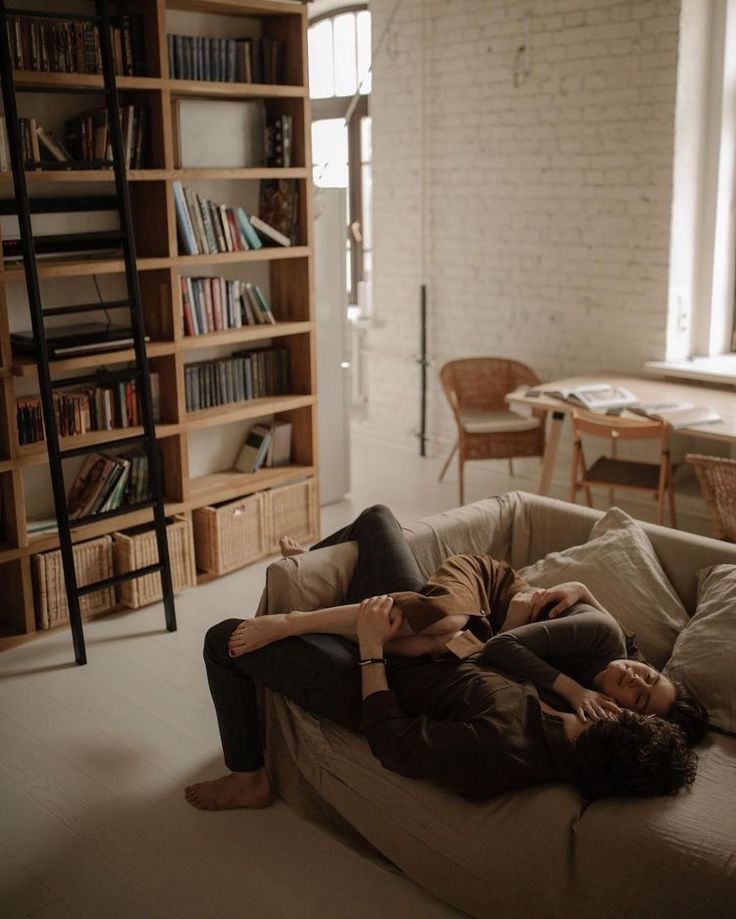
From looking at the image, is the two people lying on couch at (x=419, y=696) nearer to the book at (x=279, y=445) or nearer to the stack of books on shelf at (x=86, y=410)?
the stack of books on shelf at (x=86, y=410)

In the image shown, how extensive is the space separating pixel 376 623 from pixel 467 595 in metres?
0.32

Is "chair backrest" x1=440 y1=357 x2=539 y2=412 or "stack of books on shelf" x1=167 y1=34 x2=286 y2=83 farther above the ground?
"stack of books on shelf" x1=167 y1=34 x2=286 y2=83

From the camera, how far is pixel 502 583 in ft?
11.2

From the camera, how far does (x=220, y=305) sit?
484 cm

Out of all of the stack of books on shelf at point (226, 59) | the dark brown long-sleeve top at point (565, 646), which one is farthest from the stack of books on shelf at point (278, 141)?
the dark brown long-sleeve top at point (565, 646)

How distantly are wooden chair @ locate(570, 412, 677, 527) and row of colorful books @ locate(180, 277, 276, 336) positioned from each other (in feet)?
5.11

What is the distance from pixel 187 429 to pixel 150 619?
2.72 feet

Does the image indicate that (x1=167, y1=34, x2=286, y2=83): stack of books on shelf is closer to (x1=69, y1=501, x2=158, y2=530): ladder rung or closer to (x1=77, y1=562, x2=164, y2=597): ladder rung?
(x1=69, y1=501, x2=158, y2=530): ladder rung

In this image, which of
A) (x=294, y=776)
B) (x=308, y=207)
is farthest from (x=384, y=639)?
(x=308, y=207)

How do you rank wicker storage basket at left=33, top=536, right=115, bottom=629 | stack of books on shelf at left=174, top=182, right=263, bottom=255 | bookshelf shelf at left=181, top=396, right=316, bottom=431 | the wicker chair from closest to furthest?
wicker storage basket at left=33, top=536, right=115, bottom=629 → stack of books on shelf at left=174, top=182, right=263, bottom=255 → bookshelf shelf at left=181, top=396, right=316, bottom=431 → the wicker chair

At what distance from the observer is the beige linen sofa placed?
2432 mm

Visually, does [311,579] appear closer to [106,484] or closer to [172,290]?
[106,484]

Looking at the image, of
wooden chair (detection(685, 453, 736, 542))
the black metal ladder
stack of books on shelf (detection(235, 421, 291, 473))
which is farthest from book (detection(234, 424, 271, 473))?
wooden chair (detection(685, 453, 736, 542))

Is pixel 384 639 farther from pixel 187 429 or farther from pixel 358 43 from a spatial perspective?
pixel 358 43
